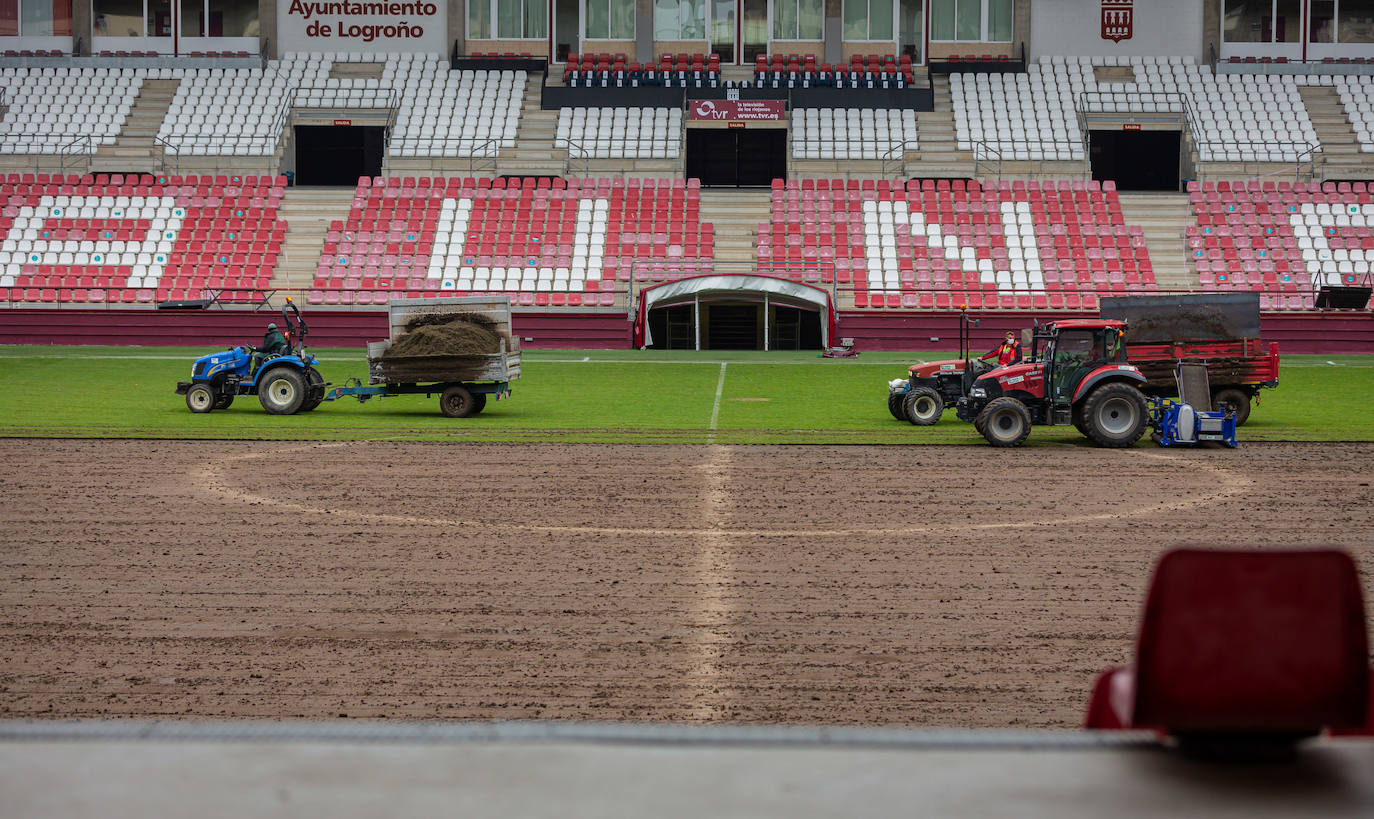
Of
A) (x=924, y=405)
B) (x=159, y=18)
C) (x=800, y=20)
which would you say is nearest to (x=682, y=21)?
(x=800, y=20)

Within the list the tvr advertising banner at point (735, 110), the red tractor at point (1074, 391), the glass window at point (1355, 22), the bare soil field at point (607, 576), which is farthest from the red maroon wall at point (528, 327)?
the bare soil field at point (607, 576)

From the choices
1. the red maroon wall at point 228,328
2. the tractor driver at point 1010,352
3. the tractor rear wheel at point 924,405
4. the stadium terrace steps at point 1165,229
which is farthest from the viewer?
the stadium terrace steps at point 1165,229

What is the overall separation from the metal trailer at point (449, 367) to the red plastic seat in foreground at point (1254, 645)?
62.8 ft

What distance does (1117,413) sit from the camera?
1938 cm

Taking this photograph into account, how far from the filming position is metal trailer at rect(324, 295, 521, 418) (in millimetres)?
22609

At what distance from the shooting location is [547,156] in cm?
4559

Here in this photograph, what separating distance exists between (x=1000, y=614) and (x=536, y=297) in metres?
30.3

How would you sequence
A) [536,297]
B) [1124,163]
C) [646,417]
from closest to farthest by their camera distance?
[646,417] → [536,297] → [1124,163]

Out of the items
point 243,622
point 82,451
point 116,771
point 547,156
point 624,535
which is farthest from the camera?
point 547,156

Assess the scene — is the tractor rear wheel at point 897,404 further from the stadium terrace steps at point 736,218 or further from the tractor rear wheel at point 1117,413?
the stadium terrace steps at point 736,218

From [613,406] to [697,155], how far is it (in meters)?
25.7

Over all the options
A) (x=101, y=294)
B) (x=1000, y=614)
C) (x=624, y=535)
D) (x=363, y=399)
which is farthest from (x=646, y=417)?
(x=101, y=294)

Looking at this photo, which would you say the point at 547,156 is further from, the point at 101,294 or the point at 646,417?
the point at 646,417

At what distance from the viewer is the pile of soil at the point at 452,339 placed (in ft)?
73.8
